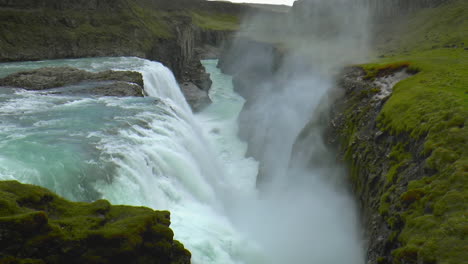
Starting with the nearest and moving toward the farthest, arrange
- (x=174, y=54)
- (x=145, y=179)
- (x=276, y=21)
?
1. (x=145, y=179)
2. (x=174, y=54)
3. (x=276, y=21)

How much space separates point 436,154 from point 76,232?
36.1ft

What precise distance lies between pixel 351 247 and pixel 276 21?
309ft

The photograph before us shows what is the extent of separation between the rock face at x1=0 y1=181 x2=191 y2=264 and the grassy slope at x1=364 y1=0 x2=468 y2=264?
21.1 feet

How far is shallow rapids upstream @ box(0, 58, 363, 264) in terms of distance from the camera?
1352 cm

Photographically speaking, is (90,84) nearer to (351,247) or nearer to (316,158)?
(316,158)

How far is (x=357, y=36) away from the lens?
211ft

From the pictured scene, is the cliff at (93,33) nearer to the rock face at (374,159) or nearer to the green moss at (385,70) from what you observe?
the green moss at (385,70)

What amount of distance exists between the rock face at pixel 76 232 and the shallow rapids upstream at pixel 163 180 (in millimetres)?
3369

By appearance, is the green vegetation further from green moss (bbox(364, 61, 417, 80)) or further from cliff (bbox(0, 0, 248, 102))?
green moss (bbox(364, 61, 417, 80))

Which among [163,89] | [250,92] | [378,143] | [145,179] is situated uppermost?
[378,143]

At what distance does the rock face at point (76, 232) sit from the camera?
23.7 feet

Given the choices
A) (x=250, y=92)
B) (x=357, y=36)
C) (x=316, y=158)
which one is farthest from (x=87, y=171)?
(x=357, y=36)

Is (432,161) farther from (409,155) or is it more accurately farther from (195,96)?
(195,96)

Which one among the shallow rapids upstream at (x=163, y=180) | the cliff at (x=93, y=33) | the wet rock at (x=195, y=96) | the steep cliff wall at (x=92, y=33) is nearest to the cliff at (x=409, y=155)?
the shallow rapids upstream at (x=163, y=180)
